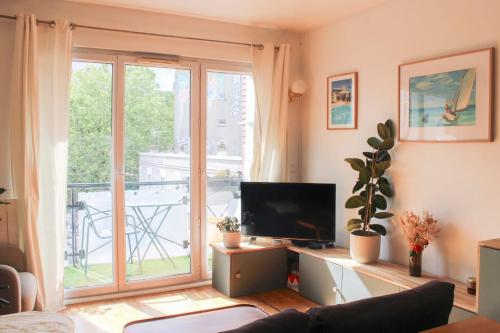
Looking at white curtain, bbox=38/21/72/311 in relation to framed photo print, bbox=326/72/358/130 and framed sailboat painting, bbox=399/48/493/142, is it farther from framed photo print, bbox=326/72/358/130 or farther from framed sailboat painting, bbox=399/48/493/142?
framed sailboat painting, bbox=399/48/493/142

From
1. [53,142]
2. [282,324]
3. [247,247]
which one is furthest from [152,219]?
[282,324]

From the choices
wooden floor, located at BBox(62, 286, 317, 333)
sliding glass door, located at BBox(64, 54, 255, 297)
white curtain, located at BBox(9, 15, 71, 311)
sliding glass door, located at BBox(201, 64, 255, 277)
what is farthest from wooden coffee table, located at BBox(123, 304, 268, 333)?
sliding glass door, located at BBox(201, 64, 255, 277)

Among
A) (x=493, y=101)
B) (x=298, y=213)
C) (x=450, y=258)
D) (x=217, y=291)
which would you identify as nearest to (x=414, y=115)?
(x=493, y=101)

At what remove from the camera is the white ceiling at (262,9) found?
12.4 ft

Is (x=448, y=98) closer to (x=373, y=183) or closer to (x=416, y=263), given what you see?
(x=373, y=183)

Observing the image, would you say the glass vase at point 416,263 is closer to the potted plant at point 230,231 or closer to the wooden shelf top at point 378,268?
the wooden shelf top at point 378,268

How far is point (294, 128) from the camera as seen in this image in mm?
4777

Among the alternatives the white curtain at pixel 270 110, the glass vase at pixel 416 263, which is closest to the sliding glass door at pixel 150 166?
the white curtain at pixel 270 110

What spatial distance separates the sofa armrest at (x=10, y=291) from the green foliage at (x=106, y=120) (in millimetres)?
1152

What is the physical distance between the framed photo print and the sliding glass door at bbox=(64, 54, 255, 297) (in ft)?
2.64

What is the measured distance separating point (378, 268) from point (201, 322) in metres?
1.61

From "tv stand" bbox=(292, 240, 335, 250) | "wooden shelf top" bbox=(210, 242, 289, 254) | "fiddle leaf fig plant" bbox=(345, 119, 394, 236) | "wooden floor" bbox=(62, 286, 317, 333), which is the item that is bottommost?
"wooden floor" bbox=(62, 286, 317, 333)

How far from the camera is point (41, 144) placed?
360cm

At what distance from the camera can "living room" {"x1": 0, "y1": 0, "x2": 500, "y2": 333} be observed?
3182 mm
